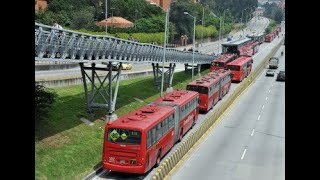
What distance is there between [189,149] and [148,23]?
253 ft

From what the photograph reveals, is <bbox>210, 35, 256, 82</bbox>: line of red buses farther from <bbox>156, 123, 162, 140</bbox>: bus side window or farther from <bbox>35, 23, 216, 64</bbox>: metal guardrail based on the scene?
<bbox>156, 123, 162, 140</bbox>: bus side window

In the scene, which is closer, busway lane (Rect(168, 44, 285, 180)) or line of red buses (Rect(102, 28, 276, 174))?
line of red buses (Rect(102, 28, 276, 174))

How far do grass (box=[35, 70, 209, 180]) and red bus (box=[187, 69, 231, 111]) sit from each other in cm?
609

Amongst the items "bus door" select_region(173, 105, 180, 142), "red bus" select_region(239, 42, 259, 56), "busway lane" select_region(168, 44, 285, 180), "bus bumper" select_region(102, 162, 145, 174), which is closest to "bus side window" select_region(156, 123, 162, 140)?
"busway lane" select_region(168, 44, 285, 180)

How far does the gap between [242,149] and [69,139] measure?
11.8m

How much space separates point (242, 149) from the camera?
30094mm

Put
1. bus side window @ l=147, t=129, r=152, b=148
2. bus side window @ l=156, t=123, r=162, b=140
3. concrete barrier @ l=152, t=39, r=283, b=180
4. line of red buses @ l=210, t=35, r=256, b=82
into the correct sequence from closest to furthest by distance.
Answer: bus side window @ l=147, t=129, r=152, b=148 < concrete barrier @ l=152, t=39, r=283, b=180 < bus side window @ l=156, t=123, r=162, b=140 < line of red buses @ l=210, t=35, r=256, b=82

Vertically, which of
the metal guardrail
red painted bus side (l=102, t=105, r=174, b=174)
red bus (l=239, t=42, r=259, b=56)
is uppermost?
red bus (l=239, t=42, r=259, b=56)

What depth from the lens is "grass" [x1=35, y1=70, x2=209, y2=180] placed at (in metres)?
23.1

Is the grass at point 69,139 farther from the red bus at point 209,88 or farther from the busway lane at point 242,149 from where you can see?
the red bus at point 209,88

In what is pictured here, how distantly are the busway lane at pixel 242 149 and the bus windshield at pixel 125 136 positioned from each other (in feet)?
10.2

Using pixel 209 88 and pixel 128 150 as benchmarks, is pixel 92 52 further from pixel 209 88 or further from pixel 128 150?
pixel 209 88

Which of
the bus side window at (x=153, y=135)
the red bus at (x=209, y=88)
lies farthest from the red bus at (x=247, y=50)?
the bus side window at (x=153, y=135)
